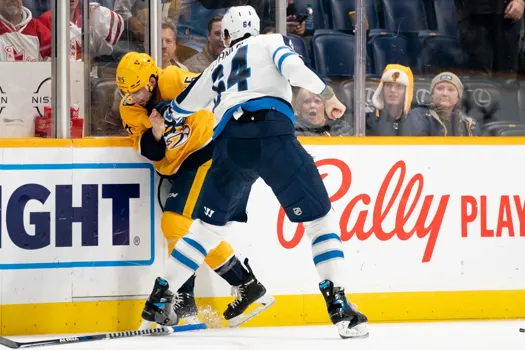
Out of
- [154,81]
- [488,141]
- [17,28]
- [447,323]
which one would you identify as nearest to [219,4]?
[154,81]

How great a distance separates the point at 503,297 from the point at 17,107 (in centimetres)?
228

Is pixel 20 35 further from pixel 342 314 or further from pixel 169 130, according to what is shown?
pixel 342 314

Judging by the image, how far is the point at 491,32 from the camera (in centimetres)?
461

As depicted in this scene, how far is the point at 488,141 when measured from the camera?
4410 millimetres

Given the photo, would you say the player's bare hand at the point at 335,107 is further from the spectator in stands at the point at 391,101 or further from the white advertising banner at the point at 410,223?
the spectator in stands at the point at 391,101

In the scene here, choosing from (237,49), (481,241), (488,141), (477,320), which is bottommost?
(477,320)

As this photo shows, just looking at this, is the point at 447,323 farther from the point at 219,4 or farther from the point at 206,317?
the point at 219,4

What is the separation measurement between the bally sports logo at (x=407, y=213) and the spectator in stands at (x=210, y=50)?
2.21 ft

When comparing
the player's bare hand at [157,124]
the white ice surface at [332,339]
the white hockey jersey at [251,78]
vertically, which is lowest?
the white ice surface at [332,339]

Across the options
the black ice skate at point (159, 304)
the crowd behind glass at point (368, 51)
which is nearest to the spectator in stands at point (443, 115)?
the crowd behind glass at point (368, 51)

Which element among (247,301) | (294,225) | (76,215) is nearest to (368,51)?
(294,225)

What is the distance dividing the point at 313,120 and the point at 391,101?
0.39 metres

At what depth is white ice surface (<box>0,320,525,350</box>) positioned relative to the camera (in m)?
3.60

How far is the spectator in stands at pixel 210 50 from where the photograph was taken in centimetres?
430
